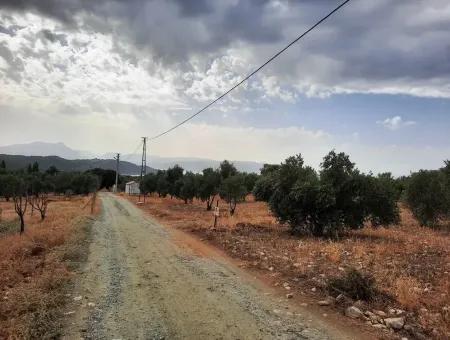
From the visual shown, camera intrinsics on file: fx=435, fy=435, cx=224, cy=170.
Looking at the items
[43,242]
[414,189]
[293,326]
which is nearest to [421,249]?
[293,326]

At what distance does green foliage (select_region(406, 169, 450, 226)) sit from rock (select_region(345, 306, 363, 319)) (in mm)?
26373

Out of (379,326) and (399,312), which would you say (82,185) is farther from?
(379,326)

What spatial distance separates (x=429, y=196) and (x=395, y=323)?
1073 inches

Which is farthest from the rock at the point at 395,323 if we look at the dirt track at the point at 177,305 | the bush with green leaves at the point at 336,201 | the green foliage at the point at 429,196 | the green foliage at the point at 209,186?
the green foliage at the point at 209,186

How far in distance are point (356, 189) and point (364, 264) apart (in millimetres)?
9471

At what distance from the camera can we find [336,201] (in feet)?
75.4

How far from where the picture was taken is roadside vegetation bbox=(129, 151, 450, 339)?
9.45 meters

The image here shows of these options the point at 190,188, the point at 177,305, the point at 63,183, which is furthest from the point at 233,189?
the point at 63,183

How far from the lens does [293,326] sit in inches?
320

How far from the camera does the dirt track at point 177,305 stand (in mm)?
7629

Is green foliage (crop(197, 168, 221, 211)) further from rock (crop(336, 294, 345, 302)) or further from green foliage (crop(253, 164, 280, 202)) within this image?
rock (crop(336, 294, 345, 302))

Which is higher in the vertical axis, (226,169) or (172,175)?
(226,169)

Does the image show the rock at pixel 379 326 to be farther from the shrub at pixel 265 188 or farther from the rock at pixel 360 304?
the shrub at pixel 265 188

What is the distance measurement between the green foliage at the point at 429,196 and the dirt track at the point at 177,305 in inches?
936
